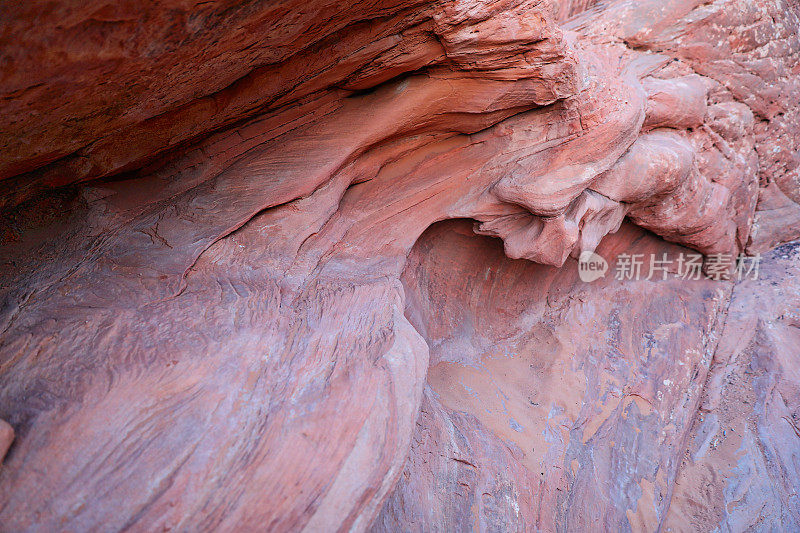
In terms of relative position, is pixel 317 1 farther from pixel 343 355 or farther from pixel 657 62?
pixel 657 62

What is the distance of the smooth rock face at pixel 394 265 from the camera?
1720 mm

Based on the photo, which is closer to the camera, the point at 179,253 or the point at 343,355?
the point at 343,355

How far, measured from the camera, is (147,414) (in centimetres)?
177

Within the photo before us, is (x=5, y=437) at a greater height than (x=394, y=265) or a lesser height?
greater

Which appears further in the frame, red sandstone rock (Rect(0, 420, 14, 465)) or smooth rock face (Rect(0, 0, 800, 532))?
smooth rock face (Rect(0, 0, 800, 532))

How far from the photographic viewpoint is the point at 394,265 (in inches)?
116

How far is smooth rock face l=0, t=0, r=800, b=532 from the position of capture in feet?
5.64

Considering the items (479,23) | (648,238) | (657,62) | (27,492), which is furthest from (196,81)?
(648,238)

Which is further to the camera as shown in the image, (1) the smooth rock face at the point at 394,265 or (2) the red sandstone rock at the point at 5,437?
(1) the smooth rock face at the point at 394,265

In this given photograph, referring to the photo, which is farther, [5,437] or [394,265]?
[394,265]

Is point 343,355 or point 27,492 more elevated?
point 27,492

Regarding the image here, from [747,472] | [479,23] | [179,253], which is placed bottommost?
[747,472]

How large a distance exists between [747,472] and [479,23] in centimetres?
358

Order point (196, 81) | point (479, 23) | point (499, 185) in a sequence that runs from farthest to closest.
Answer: point (499, 185) < point (479, 23) < point (196, 81)
